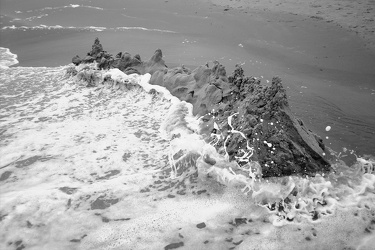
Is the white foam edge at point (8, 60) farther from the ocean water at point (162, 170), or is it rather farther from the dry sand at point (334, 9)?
the dry sand at point (334, 9)

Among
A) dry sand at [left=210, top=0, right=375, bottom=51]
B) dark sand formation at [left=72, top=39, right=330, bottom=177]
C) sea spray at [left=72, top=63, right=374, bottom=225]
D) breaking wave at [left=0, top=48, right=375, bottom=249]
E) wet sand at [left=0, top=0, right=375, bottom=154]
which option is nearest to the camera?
breaking wave at [left=0, top=48, right=375, bottom=249]

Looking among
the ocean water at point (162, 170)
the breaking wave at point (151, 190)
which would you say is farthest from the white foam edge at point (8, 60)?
the breaking wave at point (151, 190)

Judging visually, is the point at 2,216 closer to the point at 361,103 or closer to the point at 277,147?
the point at 277,147

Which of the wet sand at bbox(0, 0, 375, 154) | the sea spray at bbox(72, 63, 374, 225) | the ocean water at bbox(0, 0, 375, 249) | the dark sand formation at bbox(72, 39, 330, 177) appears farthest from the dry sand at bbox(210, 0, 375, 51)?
the sea spray at bbox(72, 63, 374, 225)

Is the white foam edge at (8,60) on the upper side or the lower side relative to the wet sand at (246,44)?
lower

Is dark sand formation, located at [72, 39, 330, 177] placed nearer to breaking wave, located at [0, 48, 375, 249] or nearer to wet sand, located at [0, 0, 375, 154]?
breaking wave, located at [0, 48, 375, 249]

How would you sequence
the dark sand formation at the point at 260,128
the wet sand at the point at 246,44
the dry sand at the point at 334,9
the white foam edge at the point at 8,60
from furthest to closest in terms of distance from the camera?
the dry sand at the point at 334,9 < the white foam edge at the point at 8,60 < the wet sand at the point at 246,44 < the dark sand formation at the point at 260,128
